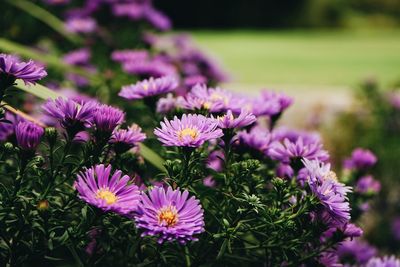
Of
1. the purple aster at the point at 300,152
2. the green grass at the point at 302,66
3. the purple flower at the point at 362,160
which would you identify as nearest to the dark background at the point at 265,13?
the green grass at the point at 302,66

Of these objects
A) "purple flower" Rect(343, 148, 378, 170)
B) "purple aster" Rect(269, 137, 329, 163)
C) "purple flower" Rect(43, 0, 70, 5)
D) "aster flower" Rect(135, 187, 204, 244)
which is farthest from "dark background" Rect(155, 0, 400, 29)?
"aster flower" Rect(135, 187, 204, 244)

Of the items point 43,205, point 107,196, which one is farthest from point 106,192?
point 43,205

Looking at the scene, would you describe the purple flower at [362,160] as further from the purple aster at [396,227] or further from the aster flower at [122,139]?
the purple aster at [396,227]

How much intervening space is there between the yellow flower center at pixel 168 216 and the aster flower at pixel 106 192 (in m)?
0.04

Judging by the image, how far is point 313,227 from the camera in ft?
3.14

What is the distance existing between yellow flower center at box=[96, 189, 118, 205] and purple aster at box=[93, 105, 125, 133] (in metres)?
0.12

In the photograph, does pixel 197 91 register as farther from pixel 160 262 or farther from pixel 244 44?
pixel 244 44

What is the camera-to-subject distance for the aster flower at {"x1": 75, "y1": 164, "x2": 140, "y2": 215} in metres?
0.81

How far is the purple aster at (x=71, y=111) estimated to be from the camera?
935 millimetres

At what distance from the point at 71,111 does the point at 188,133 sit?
0.19 m

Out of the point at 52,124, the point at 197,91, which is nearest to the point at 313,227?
the point at 197,91

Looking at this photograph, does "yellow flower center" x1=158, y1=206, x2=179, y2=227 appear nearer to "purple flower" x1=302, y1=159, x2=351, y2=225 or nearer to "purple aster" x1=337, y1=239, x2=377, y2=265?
"purple flower" x1=302, y1=159, x2=351, y2=225

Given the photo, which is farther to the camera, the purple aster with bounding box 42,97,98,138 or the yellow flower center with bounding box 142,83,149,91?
the yellow flower center with bounding box 142,83,149,91

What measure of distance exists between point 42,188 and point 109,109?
0.17m
